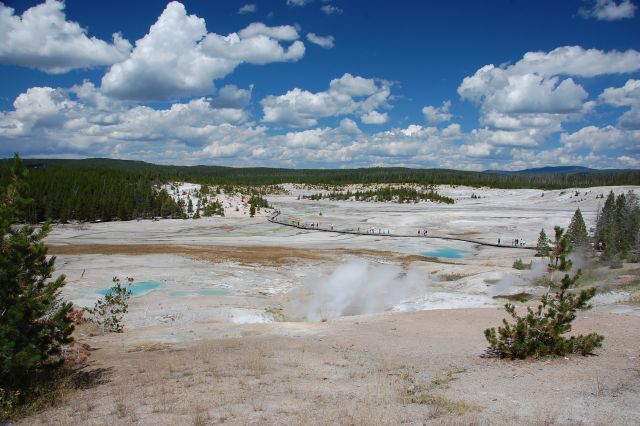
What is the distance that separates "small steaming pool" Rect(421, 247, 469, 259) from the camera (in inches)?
2223

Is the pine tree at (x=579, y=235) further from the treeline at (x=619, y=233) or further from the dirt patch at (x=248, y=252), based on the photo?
the dirt patch at (x=248, y=252)

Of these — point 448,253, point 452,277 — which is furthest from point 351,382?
point 448,253

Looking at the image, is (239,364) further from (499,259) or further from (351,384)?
(499,259)

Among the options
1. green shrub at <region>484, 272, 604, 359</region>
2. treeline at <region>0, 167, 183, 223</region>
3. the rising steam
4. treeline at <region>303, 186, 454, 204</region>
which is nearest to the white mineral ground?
the rising steam

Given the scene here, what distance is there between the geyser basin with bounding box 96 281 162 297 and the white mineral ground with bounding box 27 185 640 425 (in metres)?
0.62

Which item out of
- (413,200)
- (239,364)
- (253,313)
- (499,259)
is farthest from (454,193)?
(239,364)

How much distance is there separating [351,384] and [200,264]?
3392 centimetres

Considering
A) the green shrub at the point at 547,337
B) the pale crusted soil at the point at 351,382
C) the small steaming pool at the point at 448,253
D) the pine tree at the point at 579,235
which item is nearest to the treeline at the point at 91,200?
the small steaming pool at the point at 448,253

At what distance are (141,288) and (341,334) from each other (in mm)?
20052

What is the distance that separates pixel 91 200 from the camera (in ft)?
312

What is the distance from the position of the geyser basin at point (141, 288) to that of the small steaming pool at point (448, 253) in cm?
3270

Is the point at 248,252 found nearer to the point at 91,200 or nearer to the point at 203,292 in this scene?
the point at 203,292

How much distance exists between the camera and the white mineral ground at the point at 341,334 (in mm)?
10055

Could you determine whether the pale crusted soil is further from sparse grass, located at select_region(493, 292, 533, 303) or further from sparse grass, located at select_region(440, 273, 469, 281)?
sparse grass, located at select_region(440, 273, 469, 281)
